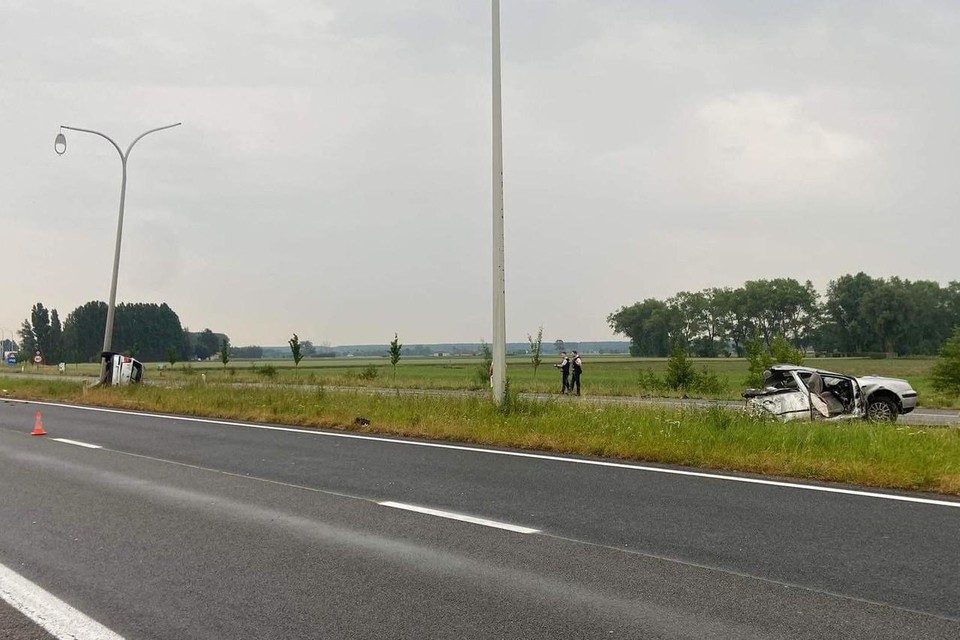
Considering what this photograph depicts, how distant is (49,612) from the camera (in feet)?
14.6

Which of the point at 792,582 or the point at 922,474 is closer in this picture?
the point at 792,582

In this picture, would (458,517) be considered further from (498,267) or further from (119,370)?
(119,370)

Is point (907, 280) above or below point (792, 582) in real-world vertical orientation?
above

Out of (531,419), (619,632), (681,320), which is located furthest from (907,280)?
(619,632)

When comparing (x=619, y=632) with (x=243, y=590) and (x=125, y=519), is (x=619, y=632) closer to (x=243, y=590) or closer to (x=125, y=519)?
(x=243, y=590)

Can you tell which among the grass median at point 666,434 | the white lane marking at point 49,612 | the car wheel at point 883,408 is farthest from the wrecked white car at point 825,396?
the white lane marking at point 49,612

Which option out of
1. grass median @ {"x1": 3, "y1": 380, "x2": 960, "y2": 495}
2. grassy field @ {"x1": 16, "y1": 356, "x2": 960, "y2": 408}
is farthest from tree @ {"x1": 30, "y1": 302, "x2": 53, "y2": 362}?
grass median @ {"x1": 3, "y1": 380, "x2": 960, "y2": 495}

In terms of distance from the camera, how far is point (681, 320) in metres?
149

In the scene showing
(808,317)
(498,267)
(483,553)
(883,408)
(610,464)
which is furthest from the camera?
(808,317)

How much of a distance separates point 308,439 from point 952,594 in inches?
419

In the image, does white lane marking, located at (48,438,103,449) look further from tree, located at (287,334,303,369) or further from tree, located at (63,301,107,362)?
tree, located at (63,301,107,362)

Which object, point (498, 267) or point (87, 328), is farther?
point (87, 328)

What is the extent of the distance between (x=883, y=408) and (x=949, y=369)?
53.5 feet

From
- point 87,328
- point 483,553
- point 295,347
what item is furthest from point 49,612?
point 87,328
